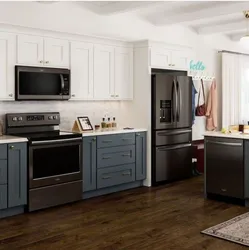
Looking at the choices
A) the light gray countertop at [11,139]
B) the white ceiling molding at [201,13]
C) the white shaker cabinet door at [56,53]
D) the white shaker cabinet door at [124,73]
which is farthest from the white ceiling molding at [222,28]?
the light gray countertop at [11,139]

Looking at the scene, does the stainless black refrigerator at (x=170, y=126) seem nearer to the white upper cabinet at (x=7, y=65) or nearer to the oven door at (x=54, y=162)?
the oven door at (x=54, y=162)

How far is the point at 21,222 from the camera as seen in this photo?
4.47 metres

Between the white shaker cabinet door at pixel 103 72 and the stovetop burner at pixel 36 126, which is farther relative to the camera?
the white shaker cabinet door at pixel 103 72

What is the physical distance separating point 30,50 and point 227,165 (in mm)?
2868

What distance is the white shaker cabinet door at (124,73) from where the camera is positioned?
624cm

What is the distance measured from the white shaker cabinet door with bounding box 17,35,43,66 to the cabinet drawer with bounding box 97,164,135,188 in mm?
1699

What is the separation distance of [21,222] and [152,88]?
9.44 feet

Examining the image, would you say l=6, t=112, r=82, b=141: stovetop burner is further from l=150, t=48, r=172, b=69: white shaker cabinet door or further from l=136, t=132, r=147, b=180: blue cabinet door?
l=150, t=48, r=172, b=69: white shaker cabinet door

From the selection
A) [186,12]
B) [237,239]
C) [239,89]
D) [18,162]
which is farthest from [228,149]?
[239,89]

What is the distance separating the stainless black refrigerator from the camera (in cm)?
629

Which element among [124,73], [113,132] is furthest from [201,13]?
[113,132]

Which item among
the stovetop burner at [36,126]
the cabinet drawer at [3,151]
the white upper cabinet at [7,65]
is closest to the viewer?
the cabinet drawer at [3,151]

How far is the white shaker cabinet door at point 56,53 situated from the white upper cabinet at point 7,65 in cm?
47

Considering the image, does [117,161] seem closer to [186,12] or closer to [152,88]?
[152,88]
